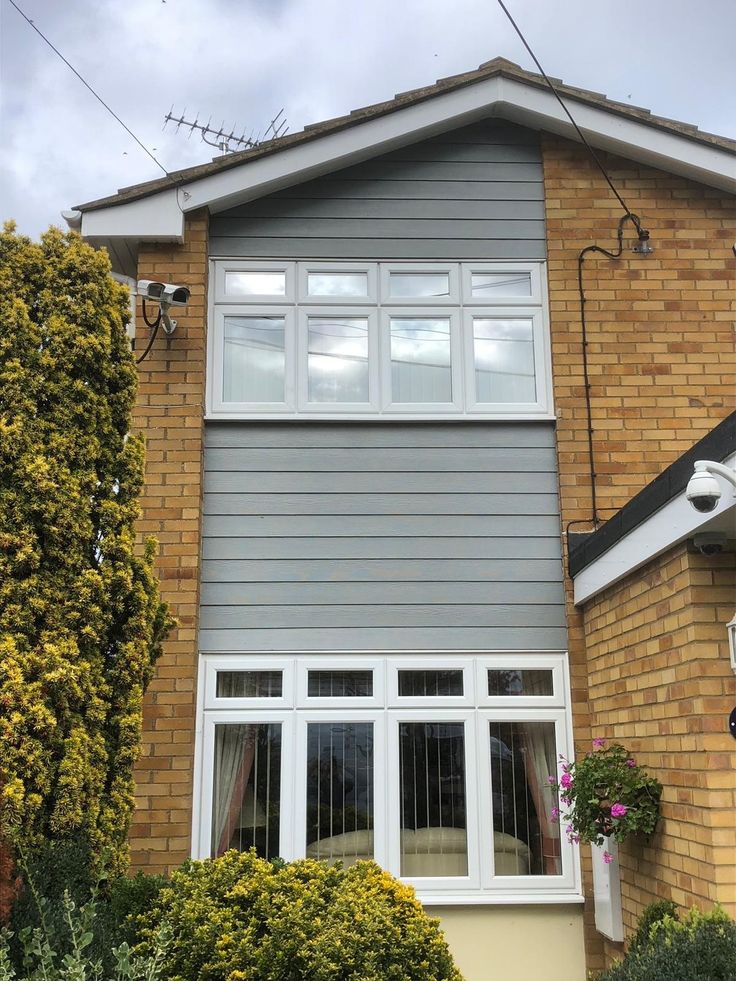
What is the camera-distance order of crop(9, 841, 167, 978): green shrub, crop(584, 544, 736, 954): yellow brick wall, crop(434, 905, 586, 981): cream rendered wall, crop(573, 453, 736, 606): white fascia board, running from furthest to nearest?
crop(434, 905, 586, 981): cream rendered wall
crop(584, 544, 736, 954): yellow brick wall
crop(573, 453, 736, 606): white fascia board
crop(9, 841, 167, 978): green shrub

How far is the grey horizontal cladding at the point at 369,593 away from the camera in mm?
6250

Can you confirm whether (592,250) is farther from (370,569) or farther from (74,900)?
(74,900)

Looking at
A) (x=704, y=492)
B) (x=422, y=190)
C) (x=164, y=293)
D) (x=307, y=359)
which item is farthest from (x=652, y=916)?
(x=422, y=190)

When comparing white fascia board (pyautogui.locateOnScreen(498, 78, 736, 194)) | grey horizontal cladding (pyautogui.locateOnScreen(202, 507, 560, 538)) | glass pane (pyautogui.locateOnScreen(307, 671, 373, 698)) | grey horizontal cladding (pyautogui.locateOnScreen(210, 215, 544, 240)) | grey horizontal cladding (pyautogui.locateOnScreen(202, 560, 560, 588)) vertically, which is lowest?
glass pane (pyautogui.locateOnScreen(307, 671, 373, 698))

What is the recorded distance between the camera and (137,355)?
656cm

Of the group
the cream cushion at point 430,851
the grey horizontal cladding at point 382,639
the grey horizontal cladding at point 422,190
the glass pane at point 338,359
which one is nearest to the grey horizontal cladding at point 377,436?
the glass pane at point 338,359

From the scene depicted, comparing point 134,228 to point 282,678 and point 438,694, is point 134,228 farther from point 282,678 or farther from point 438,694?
point 438,694

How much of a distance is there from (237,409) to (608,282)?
2.86 m

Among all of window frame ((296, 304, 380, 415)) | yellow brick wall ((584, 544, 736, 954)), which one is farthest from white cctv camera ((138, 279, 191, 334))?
yellow brick wall ((584, 544, 736, 954))

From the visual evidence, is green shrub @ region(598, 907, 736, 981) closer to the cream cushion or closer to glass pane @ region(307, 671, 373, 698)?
the cream cushion

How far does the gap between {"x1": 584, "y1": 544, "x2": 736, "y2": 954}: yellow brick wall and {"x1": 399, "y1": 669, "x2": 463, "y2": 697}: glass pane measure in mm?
1150

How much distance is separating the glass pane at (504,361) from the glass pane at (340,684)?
2.14 meters

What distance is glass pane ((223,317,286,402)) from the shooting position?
6660 mm

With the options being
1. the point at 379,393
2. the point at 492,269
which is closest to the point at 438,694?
the point at 379,393
